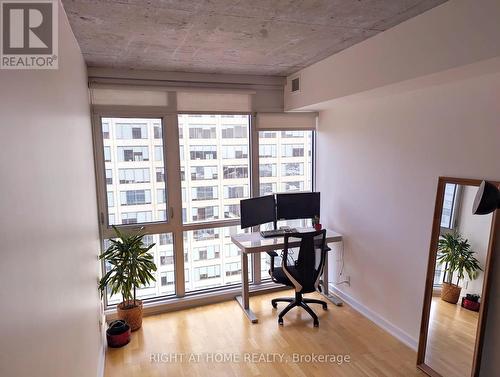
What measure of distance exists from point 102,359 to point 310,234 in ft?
7.17

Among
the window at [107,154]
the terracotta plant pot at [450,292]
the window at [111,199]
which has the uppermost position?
the window at [107,154]

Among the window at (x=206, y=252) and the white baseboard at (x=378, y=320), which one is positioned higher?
the window at (x=206, y=252)

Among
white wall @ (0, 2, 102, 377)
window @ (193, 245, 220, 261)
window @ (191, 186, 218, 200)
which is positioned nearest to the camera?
white wall @ (0, 2, 102, 377)

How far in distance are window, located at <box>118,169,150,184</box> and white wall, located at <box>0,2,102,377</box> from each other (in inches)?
63.9

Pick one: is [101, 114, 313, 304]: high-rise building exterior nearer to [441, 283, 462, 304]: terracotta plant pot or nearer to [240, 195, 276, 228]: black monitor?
[240, 195, 276, 228]: black monitor

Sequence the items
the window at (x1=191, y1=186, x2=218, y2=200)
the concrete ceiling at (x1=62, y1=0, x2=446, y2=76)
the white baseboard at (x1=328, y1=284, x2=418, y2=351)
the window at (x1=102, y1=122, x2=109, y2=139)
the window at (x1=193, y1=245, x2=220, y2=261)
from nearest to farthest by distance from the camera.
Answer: the concrete ceiling at (x1=62, y1=0, x2=446, y2=76) → the white baseboard at (x1=328, y1=284, x2=418, y2=351) → the window at (x1=102, y1=122, x2=109, y2=139) → the window at (x1=191, y1=186, x2=218, y2=200) → the window at (x1=193, y1=245, x2=220, y2=261)

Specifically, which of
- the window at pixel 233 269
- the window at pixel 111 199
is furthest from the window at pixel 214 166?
the window at pixel 111 199

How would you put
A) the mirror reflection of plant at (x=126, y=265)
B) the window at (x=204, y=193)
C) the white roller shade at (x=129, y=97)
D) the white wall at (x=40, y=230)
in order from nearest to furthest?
the white wall at (x=40, y=230) < the mirror reflection of plant at (x=126, y=265) < the white roller shade at (x=129, y=97) < the window at (x=204, y=193)

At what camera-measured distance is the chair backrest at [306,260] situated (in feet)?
11.0

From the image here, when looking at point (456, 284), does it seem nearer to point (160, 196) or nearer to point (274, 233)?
point (274, 233)

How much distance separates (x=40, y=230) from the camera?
118 cm

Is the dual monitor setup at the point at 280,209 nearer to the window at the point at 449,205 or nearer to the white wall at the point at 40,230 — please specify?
the window at the point at 449,205

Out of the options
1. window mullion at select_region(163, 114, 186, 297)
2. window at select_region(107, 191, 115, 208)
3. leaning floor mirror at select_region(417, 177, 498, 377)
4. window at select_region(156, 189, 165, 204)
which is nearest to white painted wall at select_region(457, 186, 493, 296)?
leaning floor mirror at select_region(417, 177, 498, 377)

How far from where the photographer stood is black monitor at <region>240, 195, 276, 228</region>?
3725 millimetres
